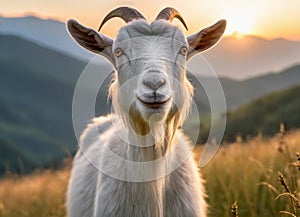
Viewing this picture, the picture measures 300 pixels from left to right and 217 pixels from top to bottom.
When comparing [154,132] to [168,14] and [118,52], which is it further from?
[168,14]

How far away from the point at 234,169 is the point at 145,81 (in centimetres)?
435

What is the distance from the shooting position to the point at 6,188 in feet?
33.2

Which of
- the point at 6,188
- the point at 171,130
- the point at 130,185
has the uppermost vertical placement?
the point at 171,130

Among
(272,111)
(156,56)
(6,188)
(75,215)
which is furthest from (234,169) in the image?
(272,111)

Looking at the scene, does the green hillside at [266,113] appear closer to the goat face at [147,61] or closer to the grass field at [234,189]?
the grass field at [234,189]

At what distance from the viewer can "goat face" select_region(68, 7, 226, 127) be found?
3.68 m

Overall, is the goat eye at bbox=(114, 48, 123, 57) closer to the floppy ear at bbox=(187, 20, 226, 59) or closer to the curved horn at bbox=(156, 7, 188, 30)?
the curved horn at bbox=(156, 7, 188, 30)

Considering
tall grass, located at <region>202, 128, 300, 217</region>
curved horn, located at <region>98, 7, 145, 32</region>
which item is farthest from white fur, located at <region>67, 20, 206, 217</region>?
tall grass, located at <region>202, 128, 300, 217</region>

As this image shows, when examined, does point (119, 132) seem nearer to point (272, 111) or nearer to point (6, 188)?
point (6, 188)

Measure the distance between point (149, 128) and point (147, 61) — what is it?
1.83 feet

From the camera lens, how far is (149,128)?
13.4 feet

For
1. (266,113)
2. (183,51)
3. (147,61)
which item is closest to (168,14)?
(183,51)

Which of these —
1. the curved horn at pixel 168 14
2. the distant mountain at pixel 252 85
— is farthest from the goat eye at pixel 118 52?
the distant mountain at pixel 252 85

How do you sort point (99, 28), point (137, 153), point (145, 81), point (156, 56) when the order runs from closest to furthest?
point (145, 81), point (156, 56), point (137, 153), point (99, 28)
